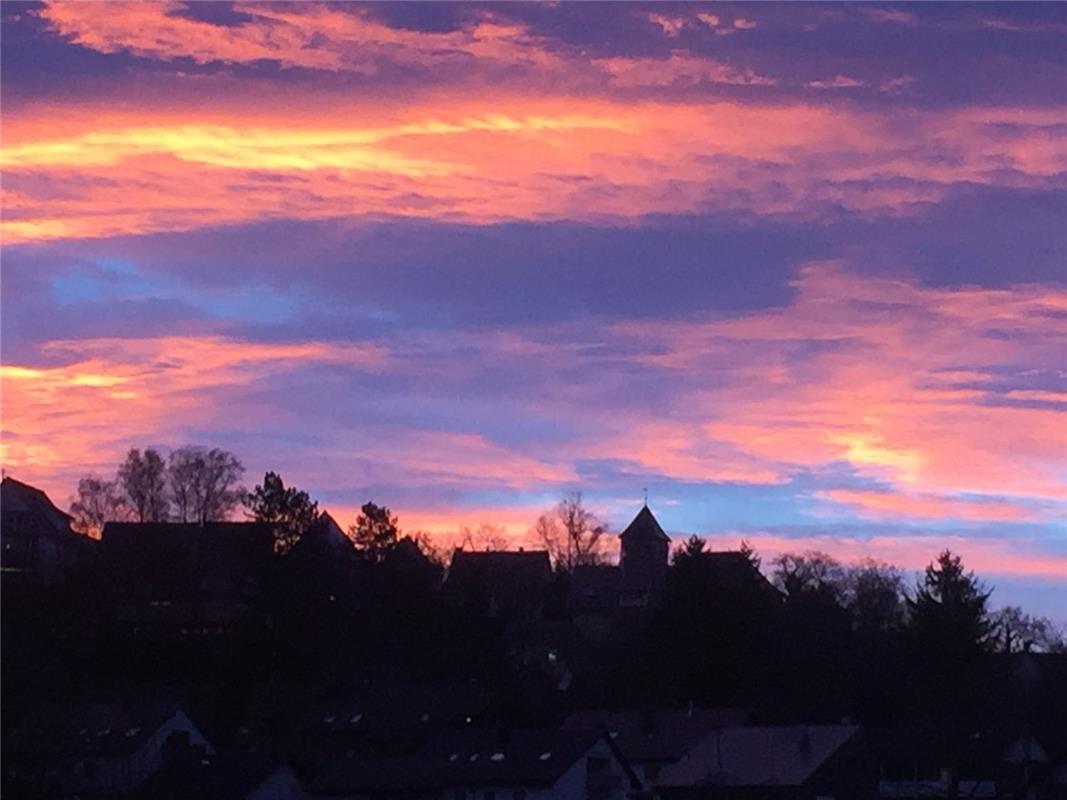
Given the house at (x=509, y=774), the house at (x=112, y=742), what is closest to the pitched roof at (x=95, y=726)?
the house at (x=112, y=742)

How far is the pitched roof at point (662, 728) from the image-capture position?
8281 cm

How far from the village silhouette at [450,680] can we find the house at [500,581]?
53cm

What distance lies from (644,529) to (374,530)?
4284cm

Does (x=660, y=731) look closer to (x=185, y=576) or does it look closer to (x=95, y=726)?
(x=95, y=726)

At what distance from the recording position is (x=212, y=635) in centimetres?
9388

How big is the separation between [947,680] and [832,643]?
565 centimetres

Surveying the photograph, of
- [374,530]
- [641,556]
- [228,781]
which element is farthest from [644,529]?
[228,781]

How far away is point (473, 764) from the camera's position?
76.2 m

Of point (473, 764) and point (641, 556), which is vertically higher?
point (641, 556)

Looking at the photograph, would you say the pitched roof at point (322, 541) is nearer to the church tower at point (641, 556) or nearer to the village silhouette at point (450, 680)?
the village silhouette at point (450, 680)

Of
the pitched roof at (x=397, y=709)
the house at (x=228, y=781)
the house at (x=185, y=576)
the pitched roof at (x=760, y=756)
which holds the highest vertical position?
the house at (x=185, y=576)

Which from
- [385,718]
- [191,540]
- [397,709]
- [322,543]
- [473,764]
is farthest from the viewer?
[191,540]

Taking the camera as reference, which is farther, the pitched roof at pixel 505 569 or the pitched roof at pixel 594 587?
the pitched roof at pixel 594 587

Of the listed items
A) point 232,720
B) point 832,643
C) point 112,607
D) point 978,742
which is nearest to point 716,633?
point 832,643
